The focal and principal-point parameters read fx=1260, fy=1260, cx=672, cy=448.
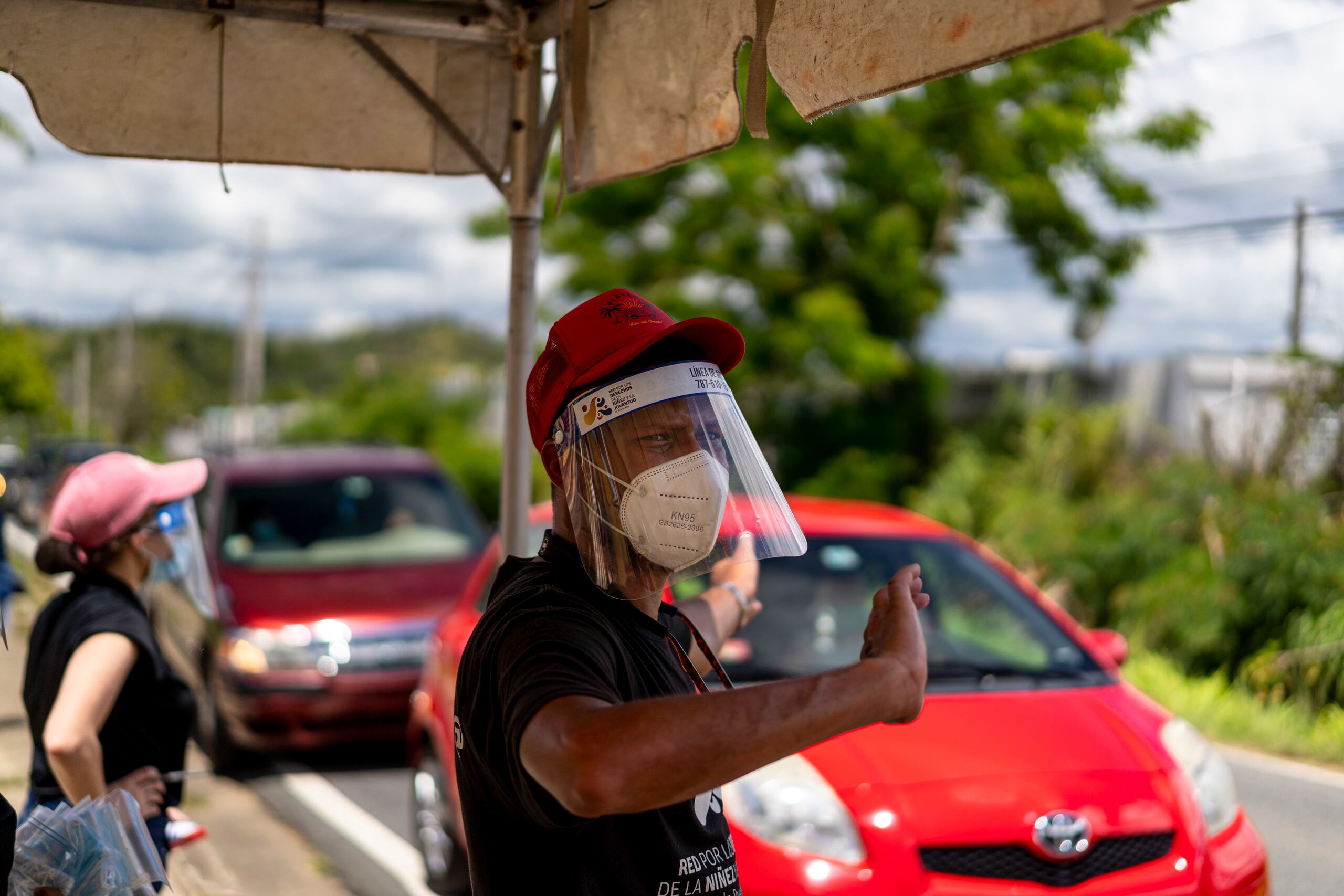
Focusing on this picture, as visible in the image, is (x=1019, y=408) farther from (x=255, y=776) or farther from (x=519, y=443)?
(x=519, y=443)

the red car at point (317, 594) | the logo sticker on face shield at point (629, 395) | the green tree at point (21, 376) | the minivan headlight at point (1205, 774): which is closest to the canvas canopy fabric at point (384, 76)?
the logo sticker on face shield at point (629, 395)

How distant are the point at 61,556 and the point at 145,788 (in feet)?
2.05

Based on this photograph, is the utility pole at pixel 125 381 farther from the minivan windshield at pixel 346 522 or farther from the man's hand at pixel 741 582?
the man's hand at pixel 741 582

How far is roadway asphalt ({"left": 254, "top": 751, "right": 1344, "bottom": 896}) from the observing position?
5930mm

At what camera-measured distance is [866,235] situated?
57.6 ft

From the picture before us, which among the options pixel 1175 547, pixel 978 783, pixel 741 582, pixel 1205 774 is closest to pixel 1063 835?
pixel 978 783

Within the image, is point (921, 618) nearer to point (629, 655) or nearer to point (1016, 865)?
point (1016, 865)

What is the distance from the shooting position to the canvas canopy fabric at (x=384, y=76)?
2.68 meters

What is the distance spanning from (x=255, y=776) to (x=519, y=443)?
5.03 m

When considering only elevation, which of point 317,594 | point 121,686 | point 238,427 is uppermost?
point 121,686

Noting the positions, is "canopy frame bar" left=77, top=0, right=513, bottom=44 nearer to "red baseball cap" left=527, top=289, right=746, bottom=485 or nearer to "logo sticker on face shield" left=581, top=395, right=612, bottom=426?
"red baseball cap" left=527, top=289, right=746, bottom=485

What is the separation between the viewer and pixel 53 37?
301 centimetres

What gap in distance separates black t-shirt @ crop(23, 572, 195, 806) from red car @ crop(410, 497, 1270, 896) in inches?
56.3

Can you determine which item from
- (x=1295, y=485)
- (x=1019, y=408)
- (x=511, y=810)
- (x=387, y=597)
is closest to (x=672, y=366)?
(x=511, y=810)
